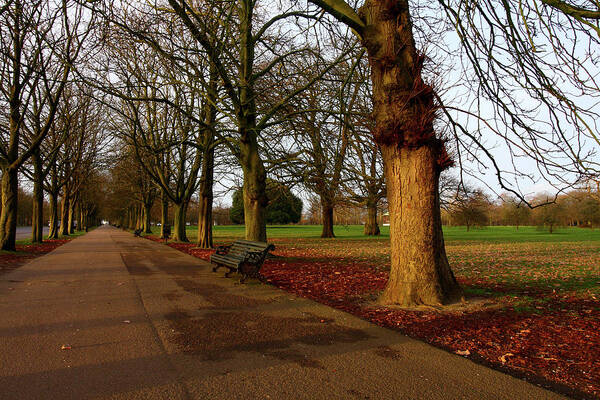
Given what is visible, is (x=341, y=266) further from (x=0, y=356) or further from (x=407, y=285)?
(x=0, y=356)

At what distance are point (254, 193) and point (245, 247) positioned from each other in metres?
3.31

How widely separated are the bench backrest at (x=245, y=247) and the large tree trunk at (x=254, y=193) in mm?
2209

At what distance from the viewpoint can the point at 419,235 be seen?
5672mm

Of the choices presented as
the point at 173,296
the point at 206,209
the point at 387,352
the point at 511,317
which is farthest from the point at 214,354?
the point at 206,209

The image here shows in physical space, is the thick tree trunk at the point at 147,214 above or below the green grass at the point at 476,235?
above

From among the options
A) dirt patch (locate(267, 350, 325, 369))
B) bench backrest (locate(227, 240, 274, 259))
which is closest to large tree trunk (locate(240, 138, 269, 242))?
bench backrest (locate(227, 240, 274, 259))

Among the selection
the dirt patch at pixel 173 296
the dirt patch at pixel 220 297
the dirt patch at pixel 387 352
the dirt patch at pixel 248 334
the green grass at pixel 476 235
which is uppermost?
the dirt patch at pixel 173 296

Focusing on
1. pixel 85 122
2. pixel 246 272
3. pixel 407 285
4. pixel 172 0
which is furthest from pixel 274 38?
pixel 85 122

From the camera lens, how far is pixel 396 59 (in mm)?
5832

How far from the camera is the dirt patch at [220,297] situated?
5.88 metres

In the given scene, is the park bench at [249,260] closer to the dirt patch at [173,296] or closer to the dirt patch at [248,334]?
the dirt patch at [173,296]

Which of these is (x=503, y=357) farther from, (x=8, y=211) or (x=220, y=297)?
(x=8, y=211)

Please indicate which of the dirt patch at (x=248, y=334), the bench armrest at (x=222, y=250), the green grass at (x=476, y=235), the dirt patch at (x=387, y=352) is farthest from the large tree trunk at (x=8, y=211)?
the dirt patch at (x=387, y=352)

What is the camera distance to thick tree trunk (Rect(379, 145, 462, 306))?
18.6 feet
